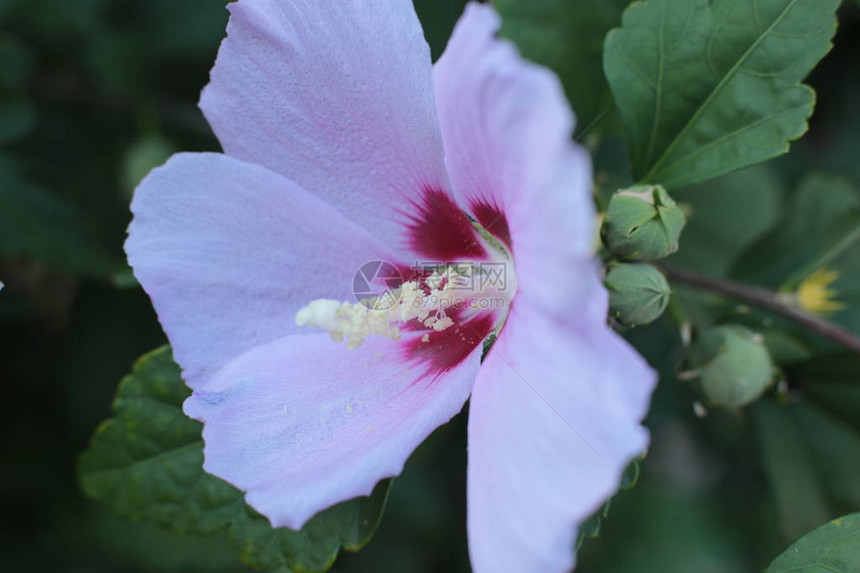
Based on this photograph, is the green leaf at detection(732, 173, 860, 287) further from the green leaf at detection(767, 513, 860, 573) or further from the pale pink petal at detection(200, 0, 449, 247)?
the pale pink petal at detection(200, 0, 449, 247)

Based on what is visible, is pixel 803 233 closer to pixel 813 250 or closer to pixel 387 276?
pixel 813 250

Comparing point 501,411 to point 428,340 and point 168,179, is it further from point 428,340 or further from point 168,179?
point 168,179

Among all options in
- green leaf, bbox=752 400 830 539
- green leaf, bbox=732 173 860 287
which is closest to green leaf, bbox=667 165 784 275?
green leaf, bbox=732 173 860 287

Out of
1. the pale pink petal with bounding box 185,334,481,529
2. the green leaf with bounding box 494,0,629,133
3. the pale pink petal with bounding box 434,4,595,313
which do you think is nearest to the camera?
the pale pink petal with bounding box 434,4,595,313

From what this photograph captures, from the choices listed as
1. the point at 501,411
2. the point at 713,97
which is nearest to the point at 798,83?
the point at 713,97

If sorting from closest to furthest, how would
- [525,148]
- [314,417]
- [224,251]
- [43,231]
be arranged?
[525,148], [314,417], [224,251], [43,231]

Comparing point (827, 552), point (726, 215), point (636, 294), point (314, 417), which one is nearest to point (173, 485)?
point (314, 417)
